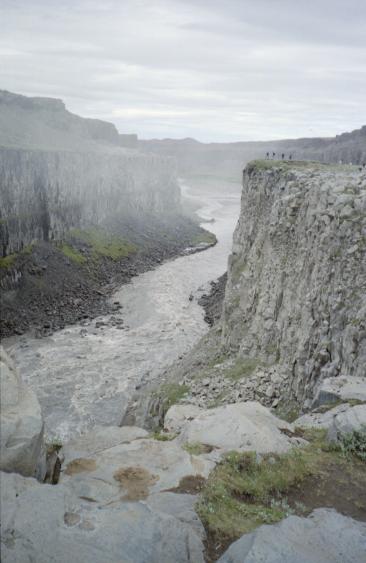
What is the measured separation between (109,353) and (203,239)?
79452 millimetres

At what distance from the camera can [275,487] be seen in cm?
1369

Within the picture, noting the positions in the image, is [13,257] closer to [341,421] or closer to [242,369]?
[242,369]

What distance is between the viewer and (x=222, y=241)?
137375 mm

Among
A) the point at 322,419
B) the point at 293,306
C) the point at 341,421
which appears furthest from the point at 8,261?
the point at 341,421

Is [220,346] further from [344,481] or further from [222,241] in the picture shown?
[222,241]

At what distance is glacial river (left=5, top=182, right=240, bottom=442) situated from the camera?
1748 inches

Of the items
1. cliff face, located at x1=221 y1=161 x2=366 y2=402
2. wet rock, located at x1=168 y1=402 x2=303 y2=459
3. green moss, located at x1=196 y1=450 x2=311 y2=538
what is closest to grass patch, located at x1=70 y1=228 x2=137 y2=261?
cliff face, located at x1=221 y1=161 x2=366 y2=402

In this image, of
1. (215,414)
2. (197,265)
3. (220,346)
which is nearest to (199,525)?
(215,414)

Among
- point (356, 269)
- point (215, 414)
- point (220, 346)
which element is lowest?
point (220, 346)

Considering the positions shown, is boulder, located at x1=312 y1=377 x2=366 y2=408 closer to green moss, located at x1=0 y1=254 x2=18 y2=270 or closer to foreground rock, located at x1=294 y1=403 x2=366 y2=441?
foreground rock, located at x1=294 y1=403 x2=366 y2=441

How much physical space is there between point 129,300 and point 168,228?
2697 inches

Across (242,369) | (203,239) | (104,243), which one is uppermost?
(242,369)

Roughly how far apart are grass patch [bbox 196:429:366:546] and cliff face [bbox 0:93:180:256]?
256ft

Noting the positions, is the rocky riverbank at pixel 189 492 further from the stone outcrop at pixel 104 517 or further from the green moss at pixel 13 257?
the green moss at pixel 13 257
